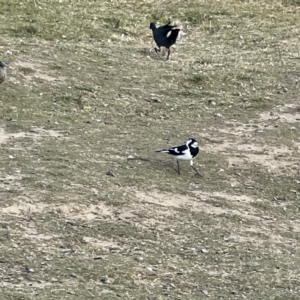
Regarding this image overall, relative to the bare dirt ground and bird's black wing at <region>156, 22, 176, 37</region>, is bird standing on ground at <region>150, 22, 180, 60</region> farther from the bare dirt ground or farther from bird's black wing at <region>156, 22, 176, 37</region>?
the bare dirt ground

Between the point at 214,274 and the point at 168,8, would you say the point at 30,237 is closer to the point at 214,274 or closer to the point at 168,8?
the point at 214,274

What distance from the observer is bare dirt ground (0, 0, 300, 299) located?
5.66m

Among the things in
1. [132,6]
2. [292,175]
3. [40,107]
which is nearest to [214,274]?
[292,175]

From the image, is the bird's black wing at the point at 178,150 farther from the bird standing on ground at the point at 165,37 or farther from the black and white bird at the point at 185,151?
the bird standing on ground at the point at 165,37

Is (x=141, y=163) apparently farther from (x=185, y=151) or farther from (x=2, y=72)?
(x=2, y=72)

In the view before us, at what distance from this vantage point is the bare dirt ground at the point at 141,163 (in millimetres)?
5660

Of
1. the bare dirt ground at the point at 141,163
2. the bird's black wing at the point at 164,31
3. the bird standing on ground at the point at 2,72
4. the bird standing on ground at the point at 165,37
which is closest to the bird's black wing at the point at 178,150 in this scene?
the bare dirt ground at the point at 141,163

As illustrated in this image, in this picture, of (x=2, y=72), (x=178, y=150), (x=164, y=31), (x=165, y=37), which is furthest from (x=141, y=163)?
(x=164, y=31)

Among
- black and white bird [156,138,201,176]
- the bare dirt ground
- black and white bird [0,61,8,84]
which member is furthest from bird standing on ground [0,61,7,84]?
black and white bird [156,138,201,176]

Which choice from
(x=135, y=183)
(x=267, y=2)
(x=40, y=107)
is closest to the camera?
(x=135, y=183)

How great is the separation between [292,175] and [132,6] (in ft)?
27.7

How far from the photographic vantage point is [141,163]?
25.5 feet

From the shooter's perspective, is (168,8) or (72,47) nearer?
(72,47)

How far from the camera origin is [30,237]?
19.4ft
